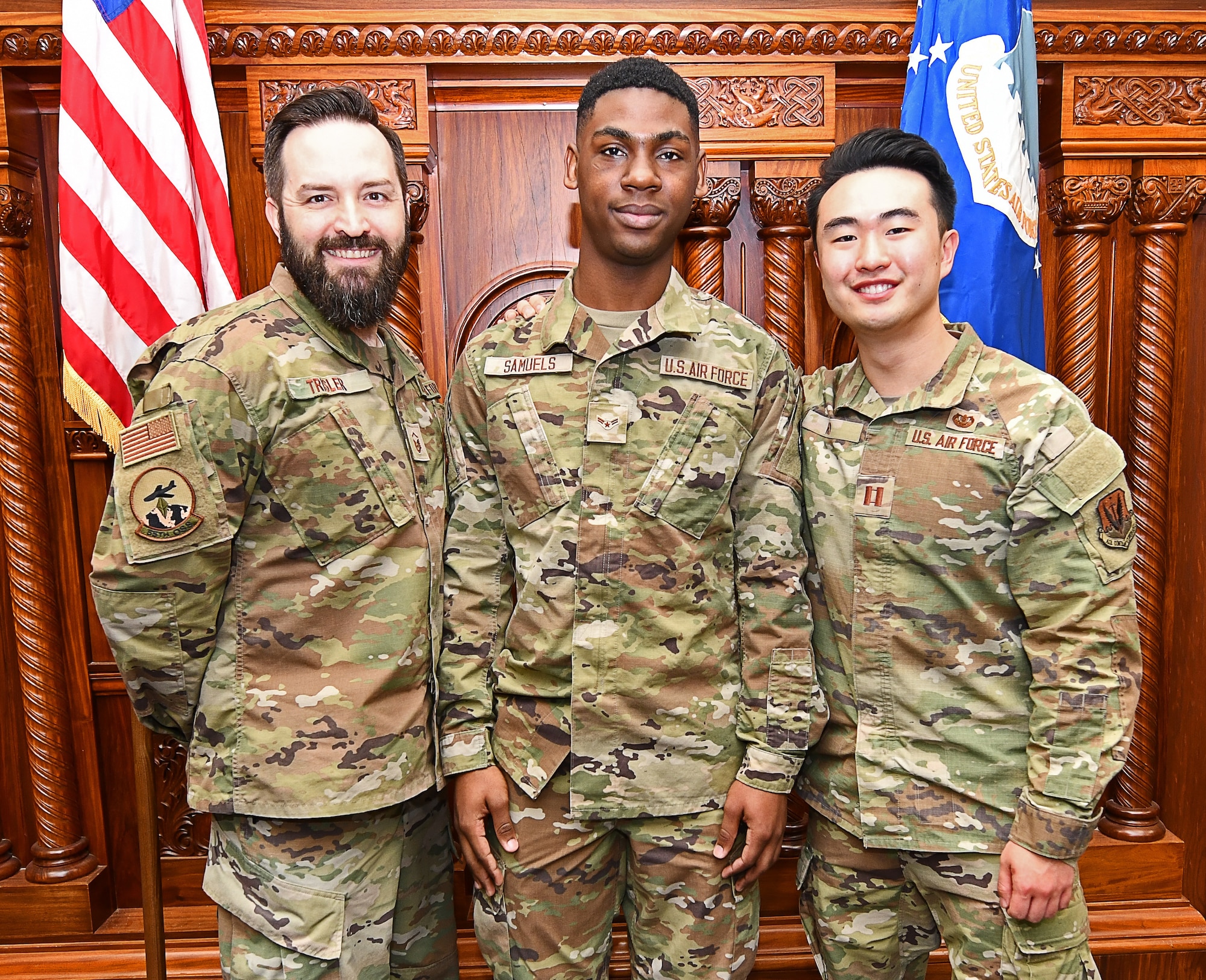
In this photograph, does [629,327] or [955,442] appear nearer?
[955,442]

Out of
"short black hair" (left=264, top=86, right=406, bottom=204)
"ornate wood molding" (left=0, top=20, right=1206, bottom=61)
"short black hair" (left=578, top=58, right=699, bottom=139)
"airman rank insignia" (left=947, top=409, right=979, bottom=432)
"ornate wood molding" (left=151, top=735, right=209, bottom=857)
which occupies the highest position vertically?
"ornate wood molding" (left=0, top=20, right=1206, bottom=61)

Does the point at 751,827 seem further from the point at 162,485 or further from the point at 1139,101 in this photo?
the point at 1139,101

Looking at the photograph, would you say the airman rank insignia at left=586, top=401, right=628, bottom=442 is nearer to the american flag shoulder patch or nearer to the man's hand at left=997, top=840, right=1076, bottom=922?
the american flag shoulder patch

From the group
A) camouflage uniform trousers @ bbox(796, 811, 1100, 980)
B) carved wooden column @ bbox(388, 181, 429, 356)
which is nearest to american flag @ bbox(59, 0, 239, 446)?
carved wooden column @ bbox(388, 181, 429, 356)

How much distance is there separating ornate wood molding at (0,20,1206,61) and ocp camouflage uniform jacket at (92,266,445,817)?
0.89 metres

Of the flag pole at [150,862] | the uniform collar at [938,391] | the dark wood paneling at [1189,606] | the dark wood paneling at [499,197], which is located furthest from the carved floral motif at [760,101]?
the flag pole at [150,862]

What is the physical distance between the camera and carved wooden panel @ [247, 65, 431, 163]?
205 cm

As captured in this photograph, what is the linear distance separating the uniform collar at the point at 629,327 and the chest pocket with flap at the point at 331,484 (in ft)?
1.33

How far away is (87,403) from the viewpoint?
188 centimetres

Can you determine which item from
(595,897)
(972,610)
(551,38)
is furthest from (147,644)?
(551,38)

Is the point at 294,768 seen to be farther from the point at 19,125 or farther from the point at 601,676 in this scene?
the point at 19,125

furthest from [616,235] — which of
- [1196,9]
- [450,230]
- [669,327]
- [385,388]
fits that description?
[1196,9]

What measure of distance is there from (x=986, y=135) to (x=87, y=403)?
2189 mm

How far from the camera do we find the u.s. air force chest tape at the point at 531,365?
158 cm
